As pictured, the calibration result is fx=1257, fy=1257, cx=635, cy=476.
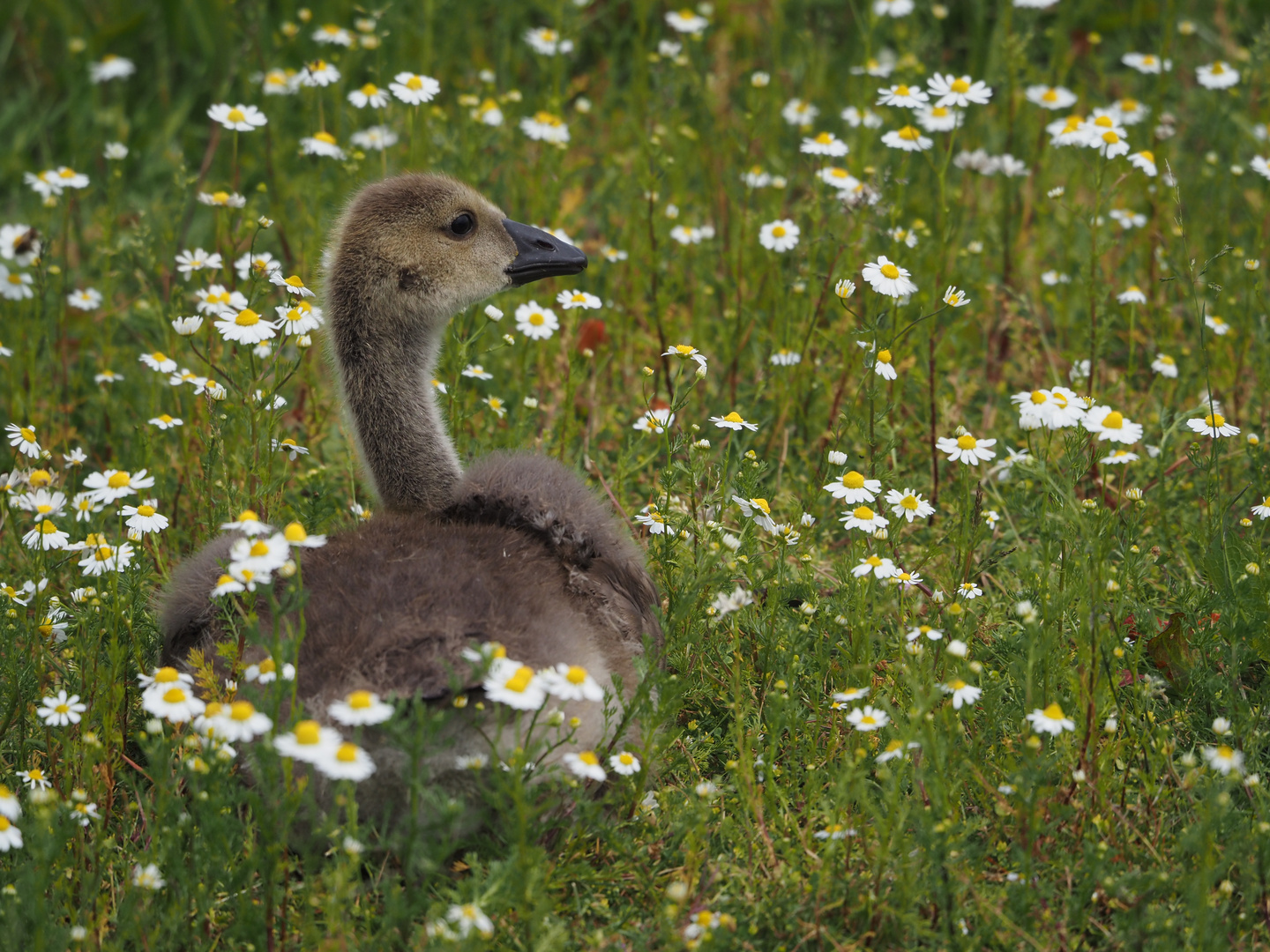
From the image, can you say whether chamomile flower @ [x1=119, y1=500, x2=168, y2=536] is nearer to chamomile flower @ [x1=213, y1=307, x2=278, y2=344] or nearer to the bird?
the bird

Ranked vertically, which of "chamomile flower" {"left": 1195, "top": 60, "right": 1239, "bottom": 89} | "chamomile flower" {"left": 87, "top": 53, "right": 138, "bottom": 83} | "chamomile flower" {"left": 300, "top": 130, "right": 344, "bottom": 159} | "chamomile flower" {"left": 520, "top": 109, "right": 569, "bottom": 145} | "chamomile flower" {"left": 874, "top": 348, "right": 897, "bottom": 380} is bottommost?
"chamomile flower" {"left": 87, "top": 53, "right": 138, "bottom": 83}

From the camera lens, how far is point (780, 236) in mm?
5547

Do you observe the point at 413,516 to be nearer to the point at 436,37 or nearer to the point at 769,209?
the point at 769,209

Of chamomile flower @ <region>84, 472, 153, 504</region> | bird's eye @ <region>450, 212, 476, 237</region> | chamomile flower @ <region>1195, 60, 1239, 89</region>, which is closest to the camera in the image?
chamomile flower @ <region>84, 472, 153, 504</region>

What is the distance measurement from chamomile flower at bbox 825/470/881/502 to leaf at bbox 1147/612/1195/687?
3.22 feet

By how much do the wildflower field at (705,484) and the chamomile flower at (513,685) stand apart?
0.01 m

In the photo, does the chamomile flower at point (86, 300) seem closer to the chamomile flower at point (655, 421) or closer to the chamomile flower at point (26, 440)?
the chamomile flower at point (26, 440)

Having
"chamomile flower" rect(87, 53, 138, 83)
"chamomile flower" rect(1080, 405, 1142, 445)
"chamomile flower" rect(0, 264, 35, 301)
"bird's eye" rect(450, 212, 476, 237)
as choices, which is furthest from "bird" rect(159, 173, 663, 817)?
"chamomile flower" rect(87, 53, 138, 83)

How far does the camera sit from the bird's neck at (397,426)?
4.03m

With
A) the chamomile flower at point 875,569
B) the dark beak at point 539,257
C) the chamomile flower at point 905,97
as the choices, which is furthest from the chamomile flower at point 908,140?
the chamomile flower at point 875,569

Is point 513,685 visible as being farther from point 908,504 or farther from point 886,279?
point 886,279

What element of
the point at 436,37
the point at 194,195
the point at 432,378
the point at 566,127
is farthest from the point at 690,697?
the point at 436,37

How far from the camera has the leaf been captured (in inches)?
152

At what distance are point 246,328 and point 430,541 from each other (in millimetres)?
931
